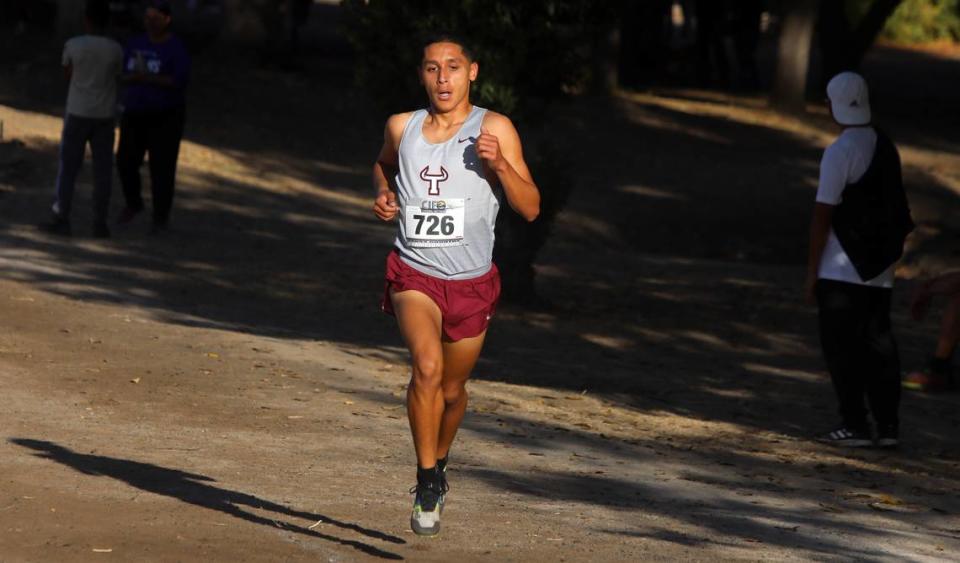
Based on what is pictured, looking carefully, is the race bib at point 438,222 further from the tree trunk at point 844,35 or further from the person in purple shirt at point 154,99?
the tree trunk at point 844,35

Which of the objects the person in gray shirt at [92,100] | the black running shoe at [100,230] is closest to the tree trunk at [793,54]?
the black running shoe at [100,230]

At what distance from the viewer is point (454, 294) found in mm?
6414

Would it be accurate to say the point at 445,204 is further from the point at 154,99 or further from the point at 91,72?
the point at 154,99

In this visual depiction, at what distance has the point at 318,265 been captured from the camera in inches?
630

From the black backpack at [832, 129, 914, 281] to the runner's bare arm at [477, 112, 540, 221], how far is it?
140 inches

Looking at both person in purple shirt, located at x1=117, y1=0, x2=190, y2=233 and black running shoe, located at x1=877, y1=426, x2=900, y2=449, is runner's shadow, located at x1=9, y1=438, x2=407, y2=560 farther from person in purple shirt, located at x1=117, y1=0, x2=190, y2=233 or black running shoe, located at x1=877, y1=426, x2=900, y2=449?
person in purple shirt, located at x1=117, y1=0, x2=190, y2=233

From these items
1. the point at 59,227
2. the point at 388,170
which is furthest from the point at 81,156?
the point at 388,170

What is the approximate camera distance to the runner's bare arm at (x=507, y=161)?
6121 mm

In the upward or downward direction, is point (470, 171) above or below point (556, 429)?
above

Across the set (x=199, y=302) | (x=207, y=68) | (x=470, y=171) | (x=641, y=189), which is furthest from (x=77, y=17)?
(x=470, y=171)

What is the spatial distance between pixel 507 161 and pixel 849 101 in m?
3.79

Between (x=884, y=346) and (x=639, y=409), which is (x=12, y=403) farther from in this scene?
(x=884, y=346)

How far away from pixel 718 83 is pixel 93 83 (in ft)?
66.1

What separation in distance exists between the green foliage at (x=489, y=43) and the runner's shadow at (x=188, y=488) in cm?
678
